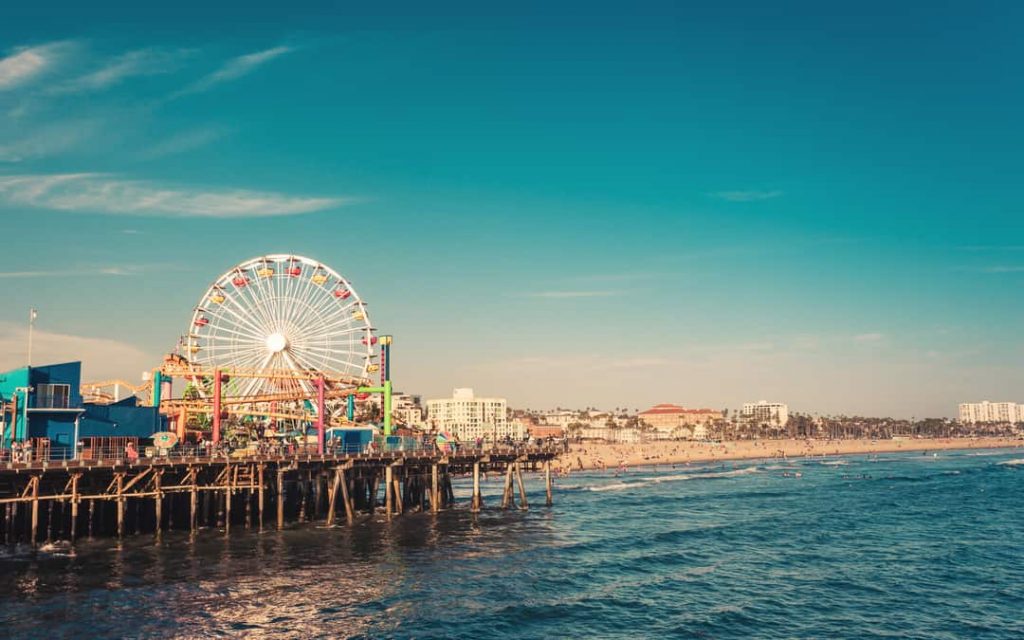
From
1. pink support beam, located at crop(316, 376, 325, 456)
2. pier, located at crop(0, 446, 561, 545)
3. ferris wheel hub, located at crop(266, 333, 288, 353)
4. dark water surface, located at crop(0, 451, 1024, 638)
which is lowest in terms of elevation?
dark water surface, located at crop(0, 451, 1024, 638)

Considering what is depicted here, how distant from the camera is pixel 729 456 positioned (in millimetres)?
189125

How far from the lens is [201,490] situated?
52.0 m

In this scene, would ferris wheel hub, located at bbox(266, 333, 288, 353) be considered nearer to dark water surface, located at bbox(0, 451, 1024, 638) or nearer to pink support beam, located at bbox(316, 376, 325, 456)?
pink support beam, located at bbox(316, 376, 325, 456)

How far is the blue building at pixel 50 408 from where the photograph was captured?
167ft

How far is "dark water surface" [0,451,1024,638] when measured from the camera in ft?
103

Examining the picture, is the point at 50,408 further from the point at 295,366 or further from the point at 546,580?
the point at 546,580

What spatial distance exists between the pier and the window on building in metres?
5.86

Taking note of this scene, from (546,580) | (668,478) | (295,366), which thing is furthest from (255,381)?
(668,478)

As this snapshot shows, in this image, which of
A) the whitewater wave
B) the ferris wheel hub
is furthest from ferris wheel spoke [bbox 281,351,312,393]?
the whitewater wave

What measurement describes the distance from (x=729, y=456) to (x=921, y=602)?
15800 cm

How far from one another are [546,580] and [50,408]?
35485 mm

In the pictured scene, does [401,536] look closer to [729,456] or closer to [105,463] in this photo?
Answer: [105,463]

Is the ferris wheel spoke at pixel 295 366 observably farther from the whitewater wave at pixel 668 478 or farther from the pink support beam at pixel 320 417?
the whitewater wave at pixel 668 478

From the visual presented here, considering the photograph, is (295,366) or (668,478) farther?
(668,478)
